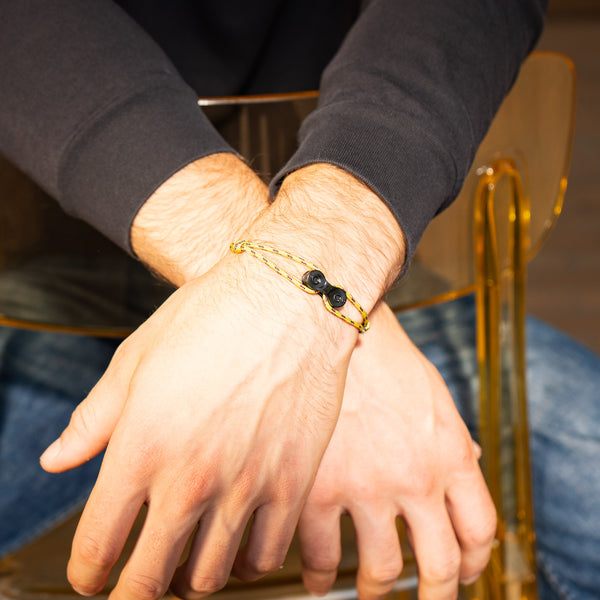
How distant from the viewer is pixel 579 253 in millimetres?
2164

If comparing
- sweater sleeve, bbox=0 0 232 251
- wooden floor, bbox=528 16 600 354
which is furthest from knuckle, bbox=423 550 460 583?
wooden floor, bbox=528 16 600 354

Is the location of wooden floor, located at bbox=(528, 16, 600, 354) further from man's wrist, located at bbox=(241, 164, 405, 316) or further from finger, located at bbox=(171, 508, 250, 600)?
finger, located at bbox=(171, 508, 250, 600)

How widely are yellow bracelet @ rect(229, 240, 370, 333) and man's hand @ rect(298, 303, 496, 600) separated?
2.9 inches

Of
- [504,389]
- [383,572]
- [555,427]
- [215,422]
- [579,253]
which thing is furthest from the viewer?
[579,253]

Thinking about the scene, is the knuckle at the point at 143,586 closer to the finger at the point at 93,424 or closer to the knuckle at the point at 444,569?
the finger at the point at 93,424

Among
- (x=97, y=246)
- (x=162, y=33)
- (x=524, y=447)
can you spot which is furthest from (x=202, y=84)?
(x=524, y=447)

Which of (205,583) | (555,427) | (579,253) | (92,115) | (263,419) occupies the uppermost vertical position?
(92,115)

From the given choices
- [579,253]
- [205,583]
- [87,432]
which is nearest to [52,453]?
[87,432]

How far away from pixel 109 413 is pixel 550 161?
0.50 metres

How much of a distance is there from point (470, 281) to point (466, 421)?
0.58 ft

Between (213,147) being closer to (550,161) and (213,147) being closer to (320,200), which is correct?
(320,200)

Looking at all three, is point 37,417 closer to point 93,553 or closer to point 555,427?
point 93,553

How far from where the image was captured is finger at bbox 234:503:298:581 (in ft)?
1.45

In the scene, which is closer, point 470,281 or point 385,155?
point 385,155
